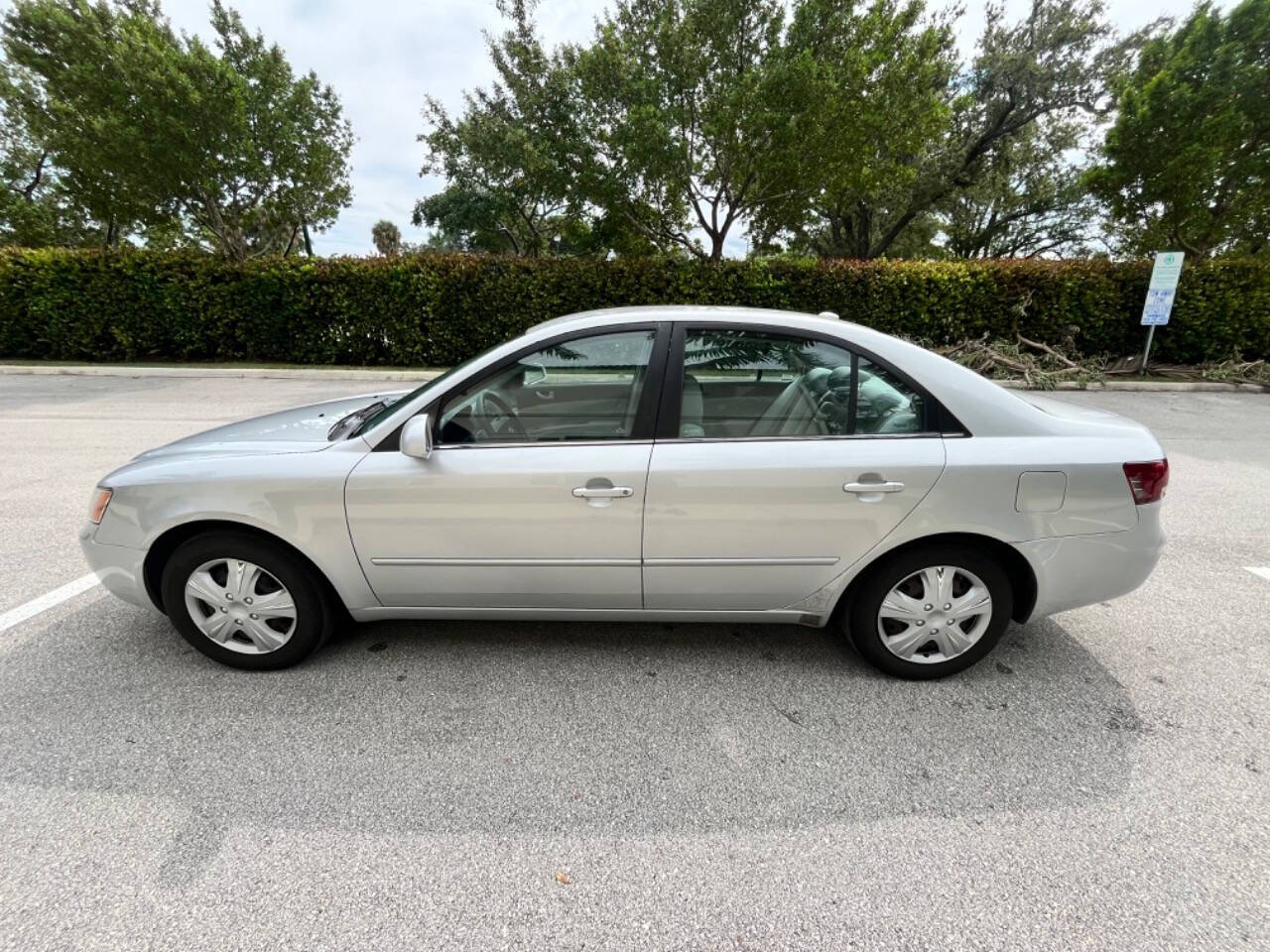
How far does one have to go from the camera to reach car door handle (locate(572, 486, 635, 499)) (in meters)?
2.28

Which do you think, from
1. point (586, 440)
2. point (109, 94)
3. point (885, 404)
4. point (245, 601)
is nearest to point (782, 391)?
point (885, 404)

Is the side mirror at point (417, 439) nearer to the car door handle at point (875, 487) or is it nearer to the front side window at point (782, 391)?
the front side window at point (782, 391)

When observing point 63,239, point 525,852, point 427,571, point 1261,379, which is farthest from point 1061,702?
point 63,239

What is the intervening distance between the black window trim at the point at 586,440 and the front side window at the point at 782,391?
111mm

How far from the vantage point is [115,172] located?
13.3m

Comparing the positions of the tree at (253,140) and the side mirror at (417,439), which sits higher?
the tree at (253,140)

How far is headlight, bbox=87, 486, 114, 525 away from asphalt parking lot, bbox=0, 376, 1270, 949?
68cm

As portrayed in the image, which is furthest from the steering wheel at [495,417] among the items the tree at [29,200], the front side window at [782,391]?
the tree at [29,200]

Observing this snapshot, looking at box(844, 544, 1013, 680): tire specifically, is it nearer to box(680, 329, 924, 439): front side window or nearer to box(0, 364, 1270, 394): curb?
box(680, 329, 924, 439): front side window

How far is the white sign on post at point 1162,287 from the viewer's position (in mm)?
10086

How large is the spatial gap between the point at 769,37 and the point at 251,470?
505 inches

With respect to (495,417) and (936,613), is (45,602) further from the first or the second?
(936,613)

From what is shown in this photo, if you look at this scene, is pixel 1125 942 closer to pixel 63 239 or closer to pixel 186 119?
pixel 186 119

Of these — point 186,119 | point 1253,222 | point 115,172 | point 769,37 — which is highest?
point 769,37
